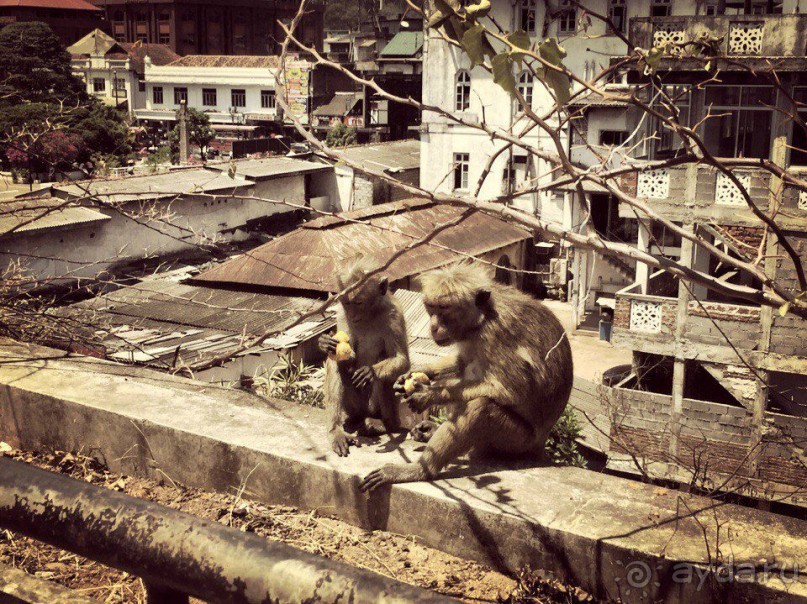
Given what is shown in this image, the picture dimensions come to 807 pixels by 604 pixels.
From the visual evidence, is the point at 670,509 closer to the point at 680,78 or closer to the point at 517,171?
the point at 680,78

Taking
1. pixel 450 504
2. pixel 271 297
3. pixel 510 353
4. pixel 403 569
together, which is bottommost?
A: pixel 271 297

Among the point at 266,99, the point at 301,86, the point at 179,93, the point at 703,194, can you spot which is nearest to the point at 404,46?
the point at 301,86

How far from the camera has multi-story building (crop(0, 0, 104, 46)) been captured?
210 ft

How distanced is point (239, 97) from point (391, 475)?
5157 centimetres

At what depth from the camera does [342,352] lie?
4367 mm

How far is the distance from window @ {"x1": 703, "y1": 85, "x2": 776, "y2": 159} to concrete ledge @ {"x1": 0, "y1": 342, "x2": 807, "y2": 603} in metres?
14.6

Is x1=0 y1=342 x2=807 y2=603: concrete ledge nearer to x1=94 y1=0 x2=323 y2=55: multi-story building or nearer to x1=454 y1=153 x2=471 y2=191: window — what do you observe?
x1=454 y1=153 x2=471 y2=191: window

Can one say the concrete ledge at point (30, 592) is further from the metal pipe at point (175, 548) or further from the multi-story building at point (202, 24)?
the multi-story building at point (202, 24)

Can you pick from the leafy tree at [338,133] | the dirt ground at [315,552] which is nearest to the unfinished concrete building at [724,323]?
the dirt ground at [315,552]

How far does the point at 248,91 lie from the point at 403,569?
51265mm

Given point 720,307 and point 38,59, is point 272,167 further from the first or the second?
point 38,59

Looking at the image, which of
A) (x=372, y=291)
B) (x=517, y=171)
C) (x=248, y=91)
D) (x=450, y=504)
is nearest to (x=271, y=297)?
(x=372, y=291)

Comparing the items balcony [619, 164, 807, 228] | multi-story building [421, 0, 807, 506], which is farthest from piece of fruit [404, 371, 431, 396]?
balcony [619, 164, 807, 228]

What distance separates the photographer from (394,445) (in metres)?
4.00
